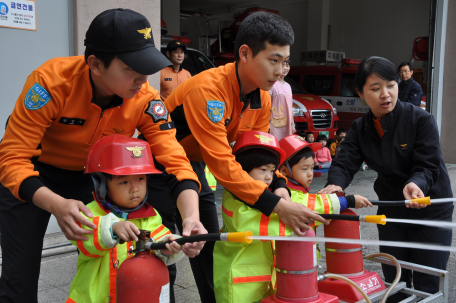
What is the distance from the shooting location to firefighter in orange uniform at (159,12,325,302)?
7.89 feet

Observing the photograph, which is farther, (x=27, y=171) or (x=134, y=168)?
(x=134, y=168)

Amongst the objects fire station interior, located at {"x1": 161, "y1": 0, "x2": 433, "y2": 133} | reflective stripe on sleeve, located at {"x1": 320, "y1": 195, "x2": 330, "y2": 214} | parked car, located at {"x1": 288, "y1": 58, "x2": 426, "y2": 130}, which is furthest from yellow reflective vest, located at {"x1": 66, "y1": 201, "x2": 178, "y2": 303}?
fire station interior, located at {"x1": 161, "y1": 0, "x2": 433, "y2": 133}

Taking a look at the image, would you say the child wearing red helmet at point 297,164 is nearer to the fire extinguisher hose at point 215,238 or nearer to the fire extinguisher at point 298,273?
the fire extinguisher at point 298,273

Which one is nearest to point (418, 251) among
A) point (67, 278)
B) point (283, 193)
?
point (283, 193)

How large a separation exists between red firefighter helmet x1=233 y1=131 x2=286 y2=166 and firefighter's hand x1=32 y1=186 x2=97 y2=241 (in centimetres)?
112

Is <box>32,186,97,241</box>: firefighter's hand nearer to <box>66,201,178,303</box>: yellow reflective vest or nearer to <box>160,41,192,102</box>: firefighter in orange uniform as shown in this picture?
<box>66,201,178,303</box>: yellow reflective vest

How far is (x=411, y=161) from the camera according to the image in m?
3.00

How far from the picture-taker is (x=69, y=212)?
1.81m

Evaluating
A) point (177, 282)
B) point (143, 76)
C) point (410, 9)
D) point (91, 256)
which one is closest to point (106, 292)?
point (91, 256)

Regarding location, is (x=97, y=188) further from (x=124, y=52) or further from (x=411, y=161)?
(x=411, y=161)

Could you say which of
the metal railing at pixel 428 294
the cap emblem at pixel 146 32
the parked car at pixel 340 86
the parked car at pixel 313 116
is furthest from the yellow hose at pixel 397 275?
the parked car at pixel 340 86

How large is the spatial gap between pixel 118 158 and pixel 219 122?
65 centimetres

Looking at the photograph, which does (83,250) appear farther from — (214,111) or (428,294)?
(428,294)

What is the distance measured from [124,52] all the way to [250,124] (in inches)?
48.6
